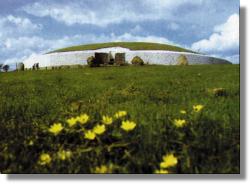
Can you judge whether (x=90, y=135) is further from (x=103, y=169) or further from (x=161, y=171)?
(x=161, y=171)

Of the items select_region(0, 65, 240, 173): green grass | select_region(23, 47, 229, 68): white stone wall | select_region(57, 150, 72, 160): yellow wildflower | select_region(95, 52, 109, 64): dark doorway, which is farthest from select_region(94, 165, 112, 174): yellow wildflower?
select_region(23, 47, 229, 68): white stone wall

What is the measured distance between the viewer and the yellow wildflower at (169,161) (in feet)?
6.36

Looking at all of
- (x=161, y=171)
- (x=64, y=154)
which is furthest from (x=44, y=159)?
(x=161, y=171)

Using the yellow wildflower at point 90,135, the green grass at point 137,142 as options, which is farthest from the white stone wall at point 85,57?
the yellow wildflower at point 90,135

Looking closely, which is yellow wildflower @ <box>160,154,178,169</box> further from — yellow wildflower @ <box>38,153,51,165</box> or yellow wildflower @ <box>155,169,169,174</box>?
yellow wildflower @ <box>38,153,51,165</box>

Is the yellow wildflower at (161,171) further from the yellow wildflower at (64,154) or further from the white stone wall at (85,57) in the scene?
the white stone wall at (85,57)

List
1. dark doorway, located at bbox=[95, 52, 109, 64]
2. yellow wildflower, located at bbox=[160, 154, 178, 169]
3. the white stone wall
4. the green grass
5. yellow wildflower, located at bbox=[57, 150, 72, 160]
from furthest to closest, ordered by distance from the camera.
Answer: the white stone wall < dark doorway, located at bbox=[95, 52, 109, 64] < yellow wildflower, located at bbox=[57, 150, 72, 160] < the green grass < yellow wildflower, located at bbox=[160, 154, 178, 169]

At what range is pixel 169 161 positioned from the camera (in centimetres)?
196

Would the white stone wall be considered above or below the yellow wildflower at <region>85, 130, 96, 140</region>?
above

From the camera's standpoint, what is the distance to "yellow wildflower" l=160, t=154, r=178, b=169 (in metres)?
1.94

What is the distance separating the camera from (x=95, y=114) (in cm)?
283

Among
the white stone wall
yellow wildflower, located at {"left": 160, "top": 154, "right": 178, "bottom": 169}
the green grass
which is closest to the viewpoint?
yellow wildflower, located at {"left": 160, "top": 154, "right": 178, "bottom": 169}

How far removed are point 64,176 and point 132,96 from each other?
6.01 feet

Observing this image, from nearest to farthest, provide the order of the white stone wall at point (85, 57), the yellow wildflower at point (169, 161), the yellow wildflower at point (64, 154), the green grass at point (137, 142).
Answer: the yellow wildflower at point (169, 161) → the green grass at point (137, 142) → the yellow wildflower at point (64, 154) → the white stone wall at point (85, 57)
